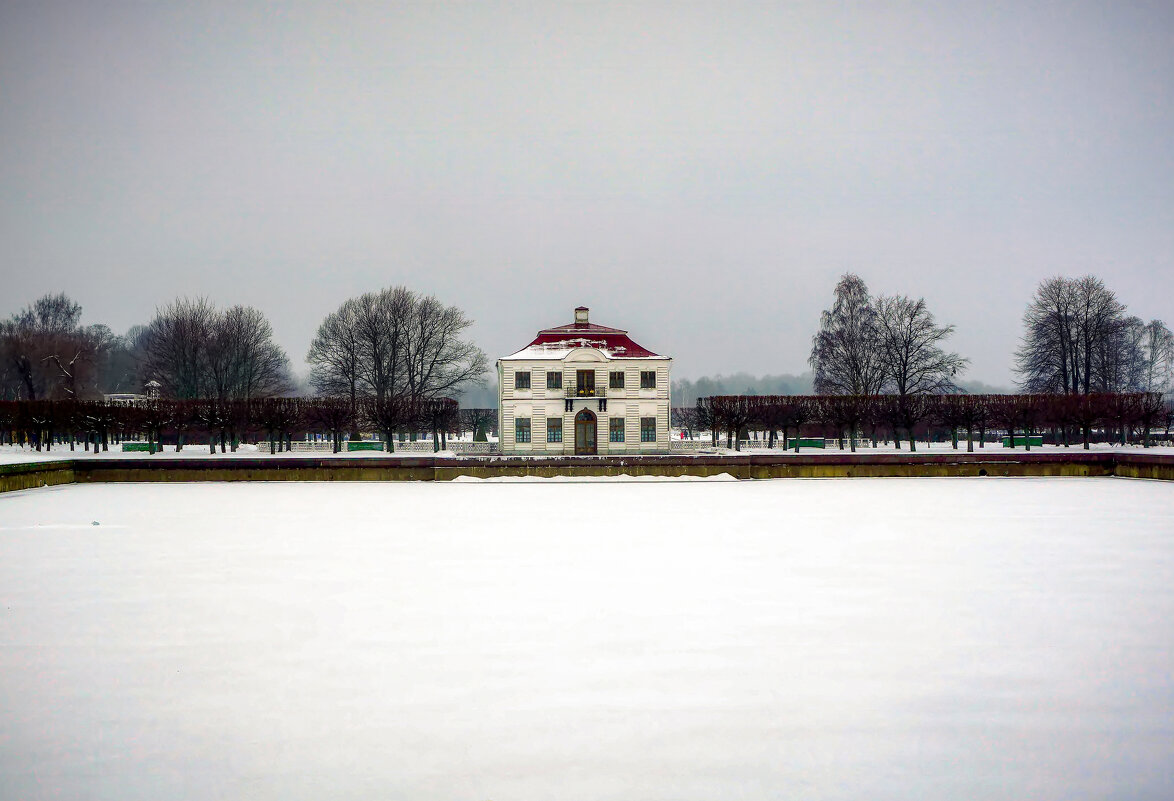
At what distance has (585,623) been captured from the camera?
27.2ft

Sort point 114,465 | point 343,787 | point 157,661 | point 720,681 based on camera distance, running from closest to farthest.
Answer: point 343,787 → point 720,681 → point 157,661 → point 114,465

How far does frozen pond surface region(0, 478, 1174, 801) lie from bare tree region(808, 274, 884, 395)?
40.4 meters

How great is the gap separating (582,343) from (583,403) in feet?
11.3

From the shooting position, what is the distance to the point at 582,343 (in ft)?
141

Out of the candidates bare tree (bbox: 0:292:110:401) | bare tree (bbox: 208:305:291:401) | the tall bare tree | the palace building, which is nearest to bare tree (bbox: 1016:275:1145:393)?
the palace building

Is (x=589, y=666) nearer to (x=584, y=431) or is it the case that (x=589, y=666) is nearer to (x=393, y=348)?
(x=584, y=431)

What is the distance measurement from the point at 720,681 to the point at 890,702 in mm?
1329

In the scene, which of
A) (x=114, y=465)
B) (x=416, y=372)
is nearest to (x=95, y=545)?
(x=114, y=465)

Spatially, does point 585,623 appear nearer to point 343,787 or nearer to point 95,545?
point 343,787

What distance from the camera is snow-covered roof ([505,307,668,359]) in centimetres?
4244

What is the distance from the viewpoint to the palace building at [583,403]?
41.8 meters

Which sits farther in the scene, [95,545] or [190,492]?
[190,492]

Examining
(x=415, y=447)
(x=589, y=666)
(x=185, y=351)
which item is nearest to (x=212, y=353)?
(x=185, y=351)

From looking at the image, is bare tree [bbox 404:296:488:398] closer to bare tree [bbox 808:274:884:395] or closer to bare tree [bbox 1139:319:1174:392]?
bare tree [bbox 808:274:884:395]
